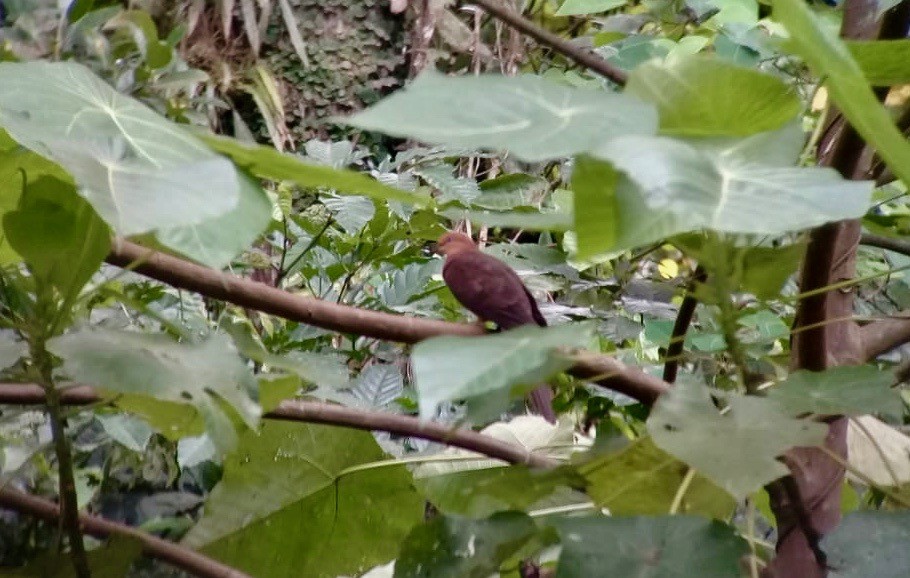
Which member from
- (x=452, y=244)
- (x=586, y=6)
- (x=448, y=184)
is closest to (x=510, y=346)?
(x=448, y=184)

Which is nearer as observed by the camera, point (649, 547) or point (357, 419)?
point (649, 547)

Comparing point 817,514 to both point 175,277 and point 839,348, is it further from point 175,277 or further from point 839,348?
point 175,277

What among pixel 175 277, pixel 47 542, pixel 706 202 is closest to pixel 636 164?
pixel 706 202

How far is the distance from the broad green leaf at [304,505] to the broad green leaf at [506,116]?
1.28 ft

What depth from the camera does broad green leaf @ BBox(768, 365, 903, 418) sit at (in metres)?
0.45

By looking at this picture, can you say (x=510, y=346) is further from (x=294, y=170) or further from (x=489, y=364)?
(x=294, y=170)

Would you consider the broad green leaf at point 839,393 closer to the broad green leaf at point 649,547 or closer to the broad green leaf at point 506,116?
the broad green leaf at point 649,547

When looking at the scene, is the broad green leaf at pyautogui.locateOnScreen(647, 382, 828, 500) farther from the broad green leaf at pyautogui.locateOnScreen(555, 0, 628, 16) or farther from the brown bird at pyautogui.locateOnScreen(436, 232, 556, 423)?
the broad green leaf at pyautogui.locateOnScreen(555, 0, 628, 16)

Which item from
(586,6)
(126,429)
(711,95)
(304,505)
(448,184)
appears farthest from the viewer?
(586,6)

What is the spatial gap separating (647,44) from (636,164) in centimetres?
153

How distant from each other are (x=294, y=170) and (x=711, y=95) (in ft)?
0.68

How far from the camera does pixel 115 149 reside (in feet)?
1.37

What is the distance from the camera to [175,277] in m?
→ 0.53

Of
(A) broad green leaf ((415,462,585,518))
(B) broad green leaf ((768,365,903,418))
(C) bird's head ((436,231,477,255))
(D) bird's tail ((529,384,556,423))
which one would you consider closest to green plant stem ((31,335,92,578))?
(A) broad green leaf ((415,462,585,518))
